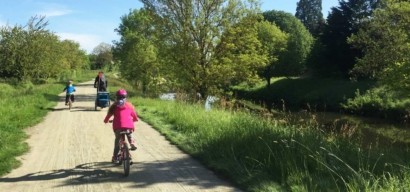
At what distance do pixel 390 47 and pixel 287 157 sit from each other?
18.5 meters

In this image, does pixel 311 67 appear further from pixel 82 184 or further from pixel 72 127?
pixel 82 184

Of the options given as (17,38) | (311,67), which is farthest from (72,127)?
(311,67)

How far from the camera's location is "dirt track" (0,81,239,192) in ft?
25.6

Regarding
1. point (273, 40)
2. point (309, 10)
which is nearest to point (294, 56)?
point (273, 40)

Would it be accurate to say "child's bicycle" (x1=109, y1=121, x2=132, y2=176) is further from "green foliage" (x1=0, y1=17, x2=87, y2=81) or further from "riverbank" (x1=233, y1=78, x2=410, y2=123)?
"green foliage" (x1=0, y1=17, x2=87, y2=81)

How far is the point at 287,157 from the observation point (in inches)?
322

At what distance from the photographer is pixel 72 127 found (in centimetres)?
1608

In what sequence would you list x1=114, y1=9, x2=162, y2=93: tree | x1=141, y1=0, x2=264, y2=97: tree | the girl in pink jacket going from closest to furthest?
1. the girl in pink jacket
2. x1=141, y1=0, x2=264, y2=97: tree
3. x1=114, y1=9, x2=162, y2=93: tree

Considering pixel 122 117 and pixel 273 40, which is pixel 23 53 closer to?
pixel 273 40

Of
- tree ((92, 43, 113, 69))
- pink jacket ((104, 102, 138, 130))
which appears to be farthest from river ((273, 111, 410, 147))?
tree ((92, 43, 113, 69))

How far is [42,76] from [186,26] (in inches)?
1171

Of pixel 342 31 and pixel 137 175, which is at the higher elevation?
pixel 342 31

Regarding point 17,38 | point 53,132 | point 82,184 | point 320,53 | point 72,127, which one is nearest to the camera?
point 82,184

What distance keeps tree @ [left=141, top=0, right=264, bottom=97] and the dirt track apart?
12422 millimetres
